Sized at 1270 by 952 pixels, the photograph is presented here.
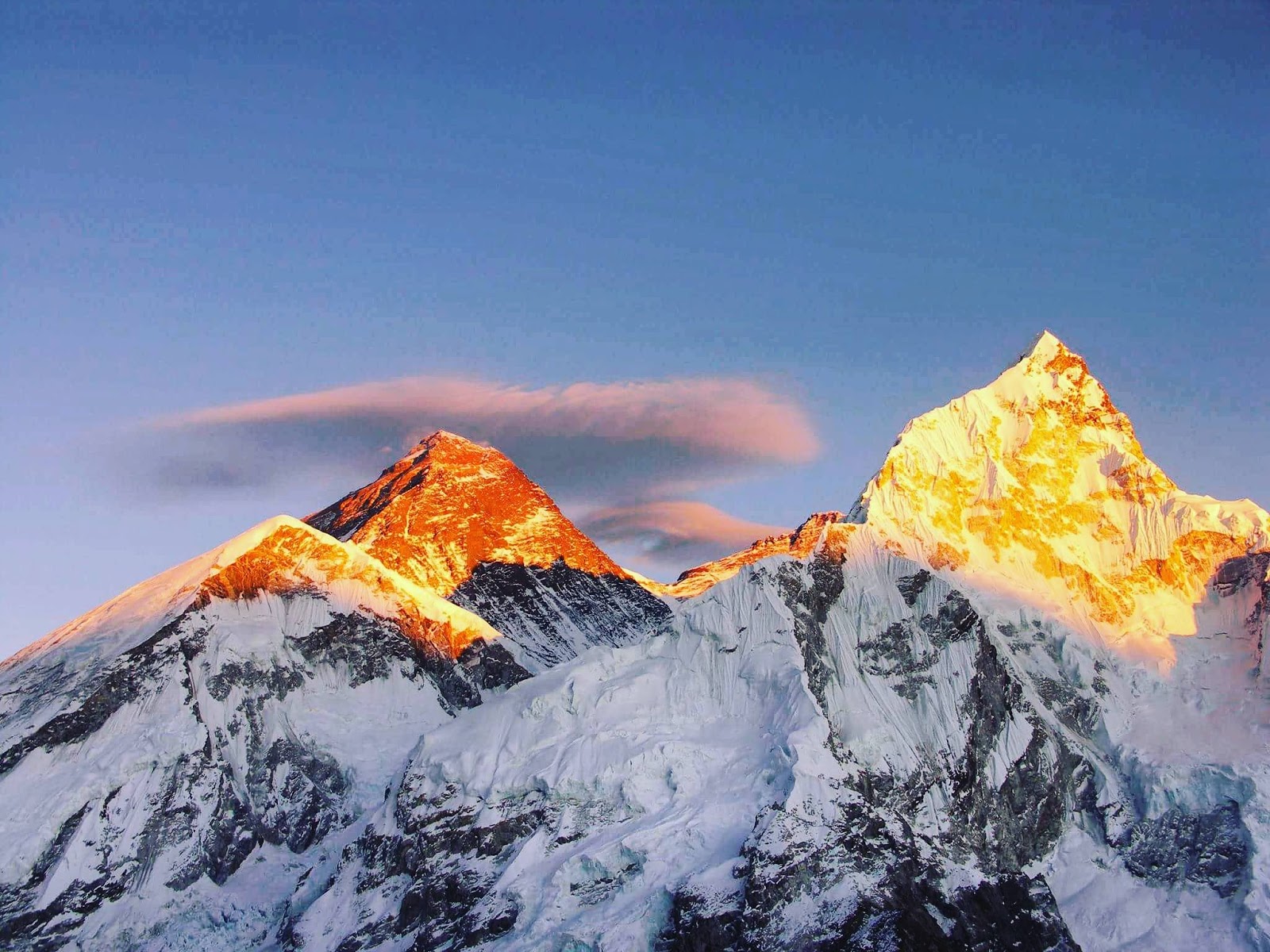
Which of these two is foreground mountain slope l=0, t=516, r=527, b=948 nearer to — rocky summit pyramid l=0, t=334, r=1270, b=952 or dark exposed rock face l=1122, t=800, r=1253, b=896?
rocky summit pyramid l=0, t=334, r=1270, b=952

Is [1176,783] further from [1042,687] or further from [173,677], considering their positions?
[173,677]

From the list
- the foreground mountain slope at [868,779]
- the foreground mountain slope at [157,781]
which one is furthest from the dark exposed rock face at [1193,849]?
the foreground mountain slope at [157,781]

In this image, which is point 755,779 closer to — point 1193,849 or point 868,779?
point 868,779

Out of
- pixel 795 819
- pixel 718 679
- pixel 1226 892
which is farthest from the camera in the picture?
pixel 718 679

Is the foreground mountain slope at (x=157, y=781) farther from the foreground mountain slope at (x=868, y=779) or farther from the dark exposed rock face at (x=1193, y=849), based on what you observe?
the dark exposed rock face at (x=1193, y=849)

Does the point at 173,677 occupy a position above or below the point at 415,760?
above

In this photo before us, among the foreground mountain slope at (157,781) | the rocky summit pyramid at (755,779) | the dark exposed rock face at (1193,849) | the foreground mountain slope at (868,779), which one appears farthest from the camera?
the foreground mountain slope at (157,781)

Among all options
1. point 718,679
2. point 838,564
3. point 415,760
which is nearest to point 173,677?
point 415,760

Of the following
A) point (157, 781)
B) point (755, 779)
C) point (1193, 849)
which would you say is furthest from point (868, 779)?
point (157, 781)
